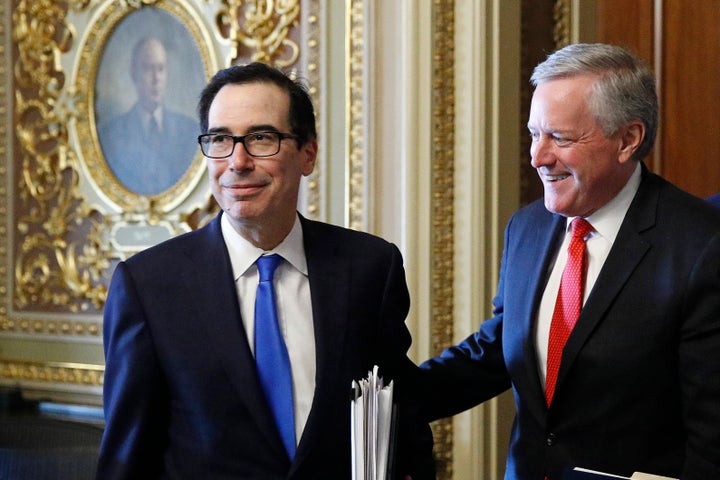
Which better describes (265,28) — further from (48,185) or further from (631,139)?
(631,139)

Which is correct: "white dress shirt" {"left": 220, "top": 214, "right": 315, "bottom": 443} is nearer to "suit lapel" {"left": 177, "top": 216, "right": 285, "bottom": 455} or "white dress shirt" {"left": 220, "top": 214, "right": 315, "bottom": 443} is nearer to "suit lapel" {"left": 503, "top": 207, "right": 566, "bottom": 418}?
"suit lapel" {"left": 177, "top": 216, "right": 285, "bottom": 455}

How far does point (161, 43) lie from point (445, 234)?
151 cm

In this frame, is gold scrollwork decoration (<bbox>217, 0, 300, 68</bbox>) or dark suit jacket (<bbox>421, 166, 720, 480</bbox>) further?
gold scrollwork decoration (<bbox>217, 0, 300, 68</bbox>)

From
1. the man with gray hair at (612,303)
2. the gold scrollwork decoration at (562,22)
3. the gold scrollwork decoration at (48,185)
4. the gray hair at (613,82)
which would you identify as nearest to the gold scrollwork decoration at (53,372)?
the gold scrollwork decoration at (48,185)

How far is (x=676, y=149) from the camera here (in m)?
3.46

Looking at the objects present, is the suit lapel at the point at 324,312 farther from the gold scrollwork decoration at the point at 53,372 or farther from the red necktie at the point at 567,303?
the gold scrollwork decoration at the point at 53,372

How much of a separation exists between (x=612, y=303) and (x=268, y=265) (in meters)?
0.71

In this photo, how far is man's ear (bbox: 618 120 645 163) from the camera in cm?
223

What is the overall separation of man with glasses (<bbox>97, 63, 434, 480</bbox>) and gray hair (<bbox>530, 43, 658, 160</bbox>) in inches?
21.9

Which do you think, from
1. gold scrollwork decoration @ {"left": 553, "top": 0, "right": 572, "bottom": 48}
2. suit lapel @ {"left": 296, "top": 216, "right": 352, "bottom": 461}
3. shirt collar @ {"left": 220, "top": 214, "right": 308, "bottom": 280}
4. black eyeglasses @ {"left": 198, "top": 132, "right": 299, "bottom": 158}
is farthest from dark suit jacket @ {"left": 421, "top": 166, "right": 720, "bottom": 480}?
gold scrollwork decoration @ {"left": 553, "top": 0, "right": 572, "bottom": 48}

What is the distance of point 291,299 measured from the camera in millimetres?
2230

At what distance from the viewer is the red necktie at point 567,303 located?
2242 millimetres

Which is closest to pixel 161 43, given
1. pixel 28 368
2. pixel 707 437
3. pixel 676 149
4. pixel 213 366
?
pixel 28 368

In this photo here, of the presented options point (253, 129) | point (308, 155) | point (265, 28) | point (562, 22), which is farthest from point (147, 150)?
point (253, 129)
